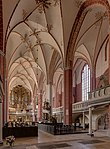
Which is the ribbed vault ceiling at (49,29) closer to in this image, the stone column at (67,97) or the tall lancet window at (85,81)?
the stone column at (67,97)

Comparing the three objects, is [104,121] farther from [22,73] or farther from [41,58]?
[22,73]

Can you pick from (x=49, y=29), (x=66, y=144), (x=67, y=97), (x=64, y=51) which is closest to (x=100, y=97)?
(x=67, y=97)

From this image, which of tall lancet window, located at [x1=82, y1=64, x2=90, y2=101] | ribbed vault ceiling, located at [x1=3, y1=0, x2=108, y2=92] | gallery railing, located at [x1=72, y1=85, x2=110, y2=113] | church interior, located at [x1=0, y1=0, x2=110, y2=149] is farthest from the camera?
tall lancet window, located at [x1=82, y1=64, x2=90, y2=101]

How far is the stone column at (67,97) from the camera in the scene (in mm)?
20812

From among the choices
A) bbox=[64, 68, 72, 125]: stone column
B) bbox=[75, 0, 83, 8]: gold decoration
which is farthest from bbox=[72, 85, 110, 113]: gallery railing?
bbox=[75, 0, 83, 8]: gold decoration

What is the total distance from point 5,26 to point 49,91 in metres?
13.8

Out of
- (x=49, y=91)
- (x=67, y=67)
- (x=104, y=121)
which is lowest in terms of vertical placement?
(x=104, y=121)

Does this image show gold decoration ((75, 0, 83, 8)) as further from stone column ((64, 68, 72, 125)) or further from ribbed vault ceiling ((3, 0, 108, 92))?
stone column ((64, 68, 72, 125))

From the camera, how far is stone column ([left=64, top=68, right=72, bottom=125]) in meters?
20.8

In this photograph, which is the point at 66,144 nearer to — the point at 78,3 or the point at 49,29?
the point at 78,3

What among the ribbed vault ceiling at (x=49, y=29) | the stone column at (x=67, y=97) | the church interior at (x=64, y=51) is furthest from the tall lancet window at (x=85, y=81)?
the stone column at (x=67, y=97)

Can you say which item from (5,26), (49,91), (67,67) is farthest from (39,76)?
(5,26)

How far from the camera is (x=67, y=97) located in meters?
21.1

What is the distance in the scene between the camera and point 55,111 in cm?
3597
